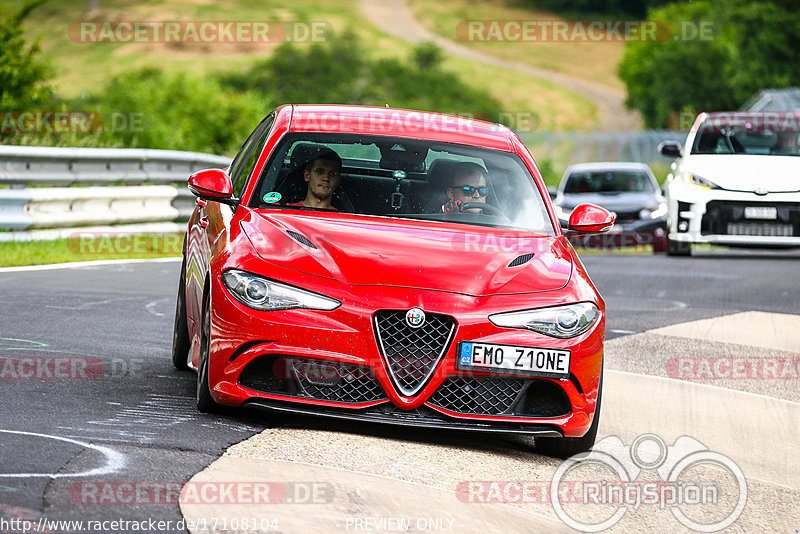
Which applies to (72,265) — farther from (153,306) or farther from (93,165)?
(153,306)

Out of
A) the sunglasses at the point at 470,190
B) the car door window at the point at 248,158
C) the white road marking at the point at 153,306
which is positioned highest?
the car door window at the point at 248,158

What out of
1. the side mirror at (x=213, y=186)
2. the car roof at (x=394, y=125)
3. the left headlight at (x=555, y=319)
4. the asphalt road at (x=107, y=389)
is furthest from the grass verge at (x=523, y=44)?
the left headlight at (x=555, y=319)

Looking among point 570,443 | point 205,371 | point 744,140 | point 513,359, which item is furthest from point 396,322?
point 744,140

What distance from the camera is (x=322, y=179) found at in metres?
7.10

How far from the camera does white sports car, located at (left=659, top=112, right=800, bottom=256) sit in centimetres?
1680

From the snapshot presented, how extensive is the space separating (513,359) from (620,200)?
667 inches

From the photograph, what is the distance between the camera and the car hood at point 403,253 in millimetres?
5969

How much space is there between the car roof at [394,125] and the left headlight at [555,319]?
5.30 feet

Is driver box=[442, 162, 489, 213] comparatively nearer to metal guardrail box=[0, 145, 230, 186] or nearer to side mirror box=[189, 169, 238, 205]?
side mirror box=[189, 169, 238, 205]

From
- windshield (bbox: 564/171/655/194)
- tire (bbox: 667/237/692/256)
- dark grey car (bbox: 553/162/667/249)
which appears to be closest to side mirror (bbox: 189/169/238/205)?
tire (bbox: 667/237/692/256)

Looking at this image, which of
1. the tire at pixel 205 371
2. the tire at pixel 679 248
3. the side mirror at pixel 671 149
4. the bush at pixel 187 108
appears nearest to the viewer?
the tire at pixel 205 371

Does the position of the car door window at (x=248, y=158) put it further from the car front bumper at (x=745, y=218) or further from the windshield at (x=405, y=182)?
the car front bumper at (x=745, y=218)

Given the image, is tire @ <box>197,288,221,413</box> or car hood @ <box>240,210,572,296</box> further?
tire @ <box>197,288,221,413</box>

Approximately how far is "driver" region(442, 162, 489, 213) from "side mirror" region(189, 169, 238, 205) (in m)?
1.13
